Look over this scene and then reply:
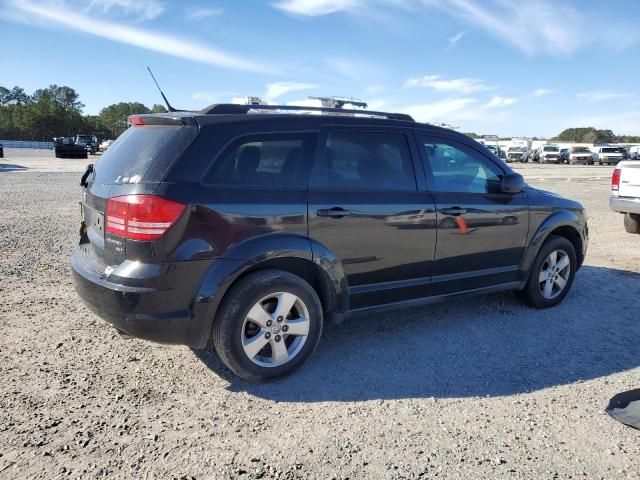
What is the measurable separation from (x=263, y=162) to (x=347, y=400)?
Result: 1.67 metres

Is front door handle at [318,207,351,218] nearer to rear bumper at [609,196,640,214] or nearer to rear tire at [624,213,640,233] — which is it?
rear bumper at [609,196,640,214]

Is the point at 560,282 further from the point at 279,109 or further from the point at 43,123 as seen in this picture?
the point at 43,123

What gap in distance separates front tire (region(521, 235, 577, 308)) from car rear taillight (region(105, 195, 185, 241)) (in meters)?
3.53

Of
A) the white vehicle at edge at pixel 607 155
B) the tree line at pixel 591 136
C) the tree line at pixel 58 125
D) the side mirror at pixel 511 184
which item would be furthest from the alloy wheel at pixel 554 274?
the tree line at pixel 591 136

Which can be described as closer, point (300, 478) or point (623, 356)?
point (300, 478)

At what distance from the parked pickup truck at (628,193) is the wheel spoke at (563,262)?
15.9 feet

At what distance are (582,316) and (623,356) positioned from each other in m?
0.90

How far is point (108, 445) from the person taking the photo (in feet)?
8.91

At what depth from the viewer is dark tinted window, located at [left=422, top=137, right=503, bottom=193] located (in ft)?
13.9

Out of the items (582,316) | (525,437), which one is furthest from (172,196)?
(582,316)

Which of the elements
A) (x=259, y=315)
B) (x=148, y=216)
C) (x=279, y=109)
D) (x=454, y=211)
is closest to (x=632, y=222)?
(x=454, y=211)

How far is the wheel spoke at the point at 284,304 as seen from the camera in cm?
342

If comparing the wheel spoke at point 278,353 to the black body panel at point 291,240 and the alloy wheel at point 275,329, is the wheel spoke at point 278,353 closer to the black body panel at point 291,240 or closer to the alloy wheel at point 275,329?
the alloy wheel at point 275,329

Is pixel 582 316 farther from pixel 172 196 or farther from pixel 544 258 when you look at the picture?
pixel 172 196
